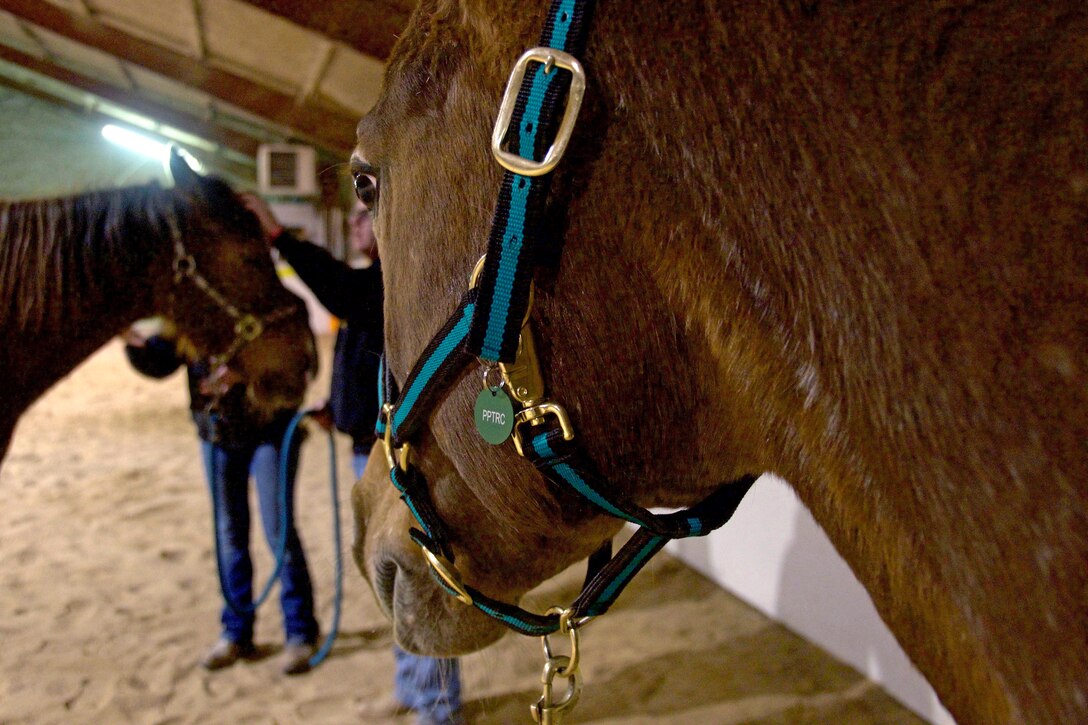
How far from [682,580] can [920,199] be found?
3065mm

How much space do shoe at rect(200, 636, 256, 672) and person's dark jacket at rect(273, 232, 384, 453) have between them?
0.91m

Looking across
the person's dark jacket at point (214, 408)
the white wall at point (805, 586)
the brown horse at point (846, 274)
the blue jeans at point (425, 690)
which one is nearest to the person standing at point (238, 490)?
the person's dark jacket at point (214, 408)

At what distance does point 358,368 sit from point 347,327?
0.14 metres

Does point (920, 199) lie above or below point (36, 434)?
above

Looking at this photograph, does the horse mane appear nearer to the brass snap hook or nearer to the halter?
the halter

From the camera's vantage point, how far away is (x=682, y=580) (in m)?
3.30

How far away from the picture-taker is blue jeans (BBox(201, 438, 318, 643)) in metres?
2.37

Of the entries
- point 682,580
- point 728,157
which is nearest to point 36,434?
point 682,580

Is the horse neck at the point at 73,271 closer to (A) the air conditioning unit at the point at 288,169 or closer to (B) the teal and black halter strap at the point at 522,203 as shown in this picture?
(B) the teal and black halter strap at the point at 522,203

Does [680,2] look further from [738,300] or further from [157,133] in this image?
[157,133]

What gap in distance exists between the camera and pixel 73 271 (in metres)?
1.93

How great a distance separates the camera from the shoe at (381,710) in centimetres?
220

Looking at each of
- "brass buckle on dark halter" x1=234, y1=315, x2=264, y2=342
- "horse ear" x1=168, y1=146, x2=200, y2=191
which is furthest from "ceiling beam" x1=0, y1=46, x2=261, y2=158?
"brass buckle on dark halter" x1=234, y1=315, x2=264, y2=342

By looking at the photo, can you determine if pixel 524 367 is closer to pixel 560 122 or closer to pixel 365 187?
pixel 560 122
